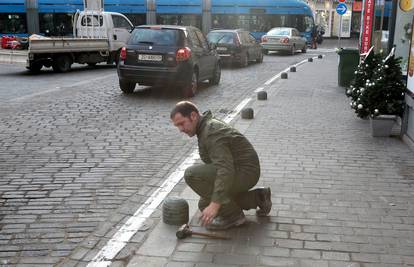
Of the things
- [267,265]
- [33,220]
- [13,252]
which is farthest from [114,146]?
[267,265]

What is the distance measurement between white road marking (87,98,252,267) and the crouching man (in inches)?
24.7

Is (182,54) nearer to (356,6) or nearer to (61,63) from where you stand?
(61,63)

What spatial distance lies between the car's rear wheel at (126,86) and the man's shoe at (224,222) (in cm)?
923

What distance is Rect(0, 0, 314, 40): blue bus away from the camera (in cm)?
3306

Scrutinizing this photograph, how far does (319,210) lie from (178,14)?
31.6 meters

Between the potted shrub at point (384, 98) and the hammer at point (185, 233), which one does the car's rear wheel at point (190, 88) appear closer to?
the potted shrub at point (384, 98)

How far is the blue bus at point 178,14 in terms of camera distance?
1302 inches

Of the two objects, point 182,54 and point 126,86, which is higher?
point 182,54

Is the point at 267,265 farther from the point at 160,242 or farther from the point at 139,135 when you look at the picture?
the point at 139,135

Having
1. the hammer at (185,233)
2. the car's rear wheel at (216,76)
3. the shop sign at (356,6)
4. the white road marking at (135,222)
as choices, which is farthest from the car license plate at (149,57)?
the shop sign at (356,6)

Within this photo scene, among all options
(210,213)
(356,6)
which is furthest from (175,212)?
(356,6)

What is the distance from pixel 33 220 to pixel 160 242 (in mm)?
1392

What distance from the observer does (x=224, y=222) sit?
443 cm

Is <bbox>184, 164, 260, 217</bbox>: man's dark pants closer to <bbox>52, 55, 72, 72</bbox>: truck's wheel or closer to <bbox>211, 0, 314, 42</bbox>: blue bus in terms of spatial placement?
<bbox>52, 55, 72, 72</bbox>: truck's wheel
